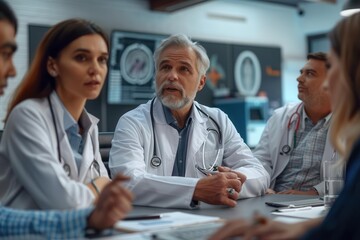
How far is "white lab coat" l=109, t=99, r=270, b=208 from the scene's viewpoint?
2.10m

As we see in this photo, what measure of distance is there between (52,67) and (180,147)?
0.95m

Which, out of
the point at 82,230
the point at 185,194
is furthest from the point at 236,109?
the point at 82,230

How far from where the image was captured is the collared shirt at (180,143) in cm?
257

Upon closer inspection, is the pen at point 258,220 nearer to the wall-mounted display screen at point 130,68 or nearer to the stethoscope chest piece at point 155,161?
the stethoscope chest piece at point 155,161

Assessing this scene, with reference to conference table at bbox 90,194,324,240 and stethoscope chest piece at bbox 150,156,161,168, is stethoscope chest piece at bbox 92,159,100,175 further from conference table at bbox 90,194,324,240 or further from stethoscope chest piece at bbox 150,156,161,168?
stethoscope chest piece at bbox 150,156,161,168

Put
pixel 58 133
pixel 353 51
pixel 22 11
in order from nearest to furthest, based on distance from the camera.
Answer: pixel 353 51
pixel 58 133
pixel 22 11

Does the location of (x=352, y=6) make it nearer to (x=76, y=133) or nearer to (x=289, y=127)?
(x=289, y=127)

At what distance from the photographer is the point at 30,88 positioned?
1829mm

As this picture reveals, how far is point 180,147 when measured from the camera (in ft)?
8.55

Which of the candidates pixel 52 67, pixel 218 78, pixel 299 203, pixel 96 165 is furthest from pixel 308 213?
pixel 218 78

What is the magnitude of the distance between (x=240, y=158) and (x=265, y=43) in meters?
5.84

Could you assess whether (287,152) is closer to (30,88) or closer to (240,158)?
(240,158)

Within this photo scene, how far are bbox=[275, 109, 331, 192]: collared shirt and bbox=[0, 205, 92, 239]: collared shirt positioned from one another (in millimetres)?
1841

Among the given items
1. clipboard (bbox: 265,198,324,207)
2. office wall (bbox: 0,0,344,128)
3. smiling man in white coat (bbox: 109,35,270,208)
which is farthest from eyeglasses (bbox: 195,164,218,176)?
office wall (bbox: 0,0,344,128)
